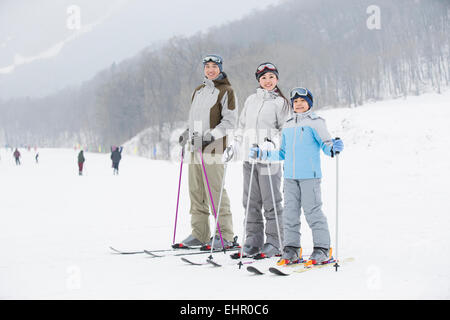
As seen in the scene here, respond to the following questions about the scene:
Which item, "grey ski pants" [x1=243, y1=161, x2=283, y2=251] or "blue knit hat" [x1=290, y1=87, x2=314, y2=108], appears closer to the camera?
"blue knit hat" [x1=290, y1=87, x2=314, y2=108]

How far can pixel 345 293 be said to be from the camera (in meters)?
2.88

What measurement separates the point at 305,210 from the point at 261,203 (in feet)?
2.13

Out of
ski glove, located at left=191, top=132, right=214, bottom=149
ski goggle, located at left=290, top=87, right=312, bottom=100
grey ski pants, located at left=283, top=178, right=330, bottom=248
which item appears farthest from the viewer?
ski glove, located at left=191, top=132, right=214, bottom=149

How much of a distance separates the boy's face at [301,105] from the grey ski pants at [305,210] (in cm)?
64

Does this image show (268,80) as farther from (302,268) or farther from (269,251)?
(302,268)

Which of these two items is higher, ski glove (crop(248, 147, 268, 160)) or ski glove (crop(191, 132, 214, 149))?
ski glove (crop(191, 132, 214, 149))

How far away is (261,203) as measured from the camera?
4383 mm

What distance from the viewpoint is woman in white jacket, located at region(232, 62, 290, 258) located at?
13.9 feet

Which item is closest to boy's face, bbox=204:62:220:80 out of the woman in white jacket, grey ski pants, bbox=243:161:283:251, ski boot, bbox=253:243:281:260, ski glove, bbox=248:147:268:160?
the woman in white jacket

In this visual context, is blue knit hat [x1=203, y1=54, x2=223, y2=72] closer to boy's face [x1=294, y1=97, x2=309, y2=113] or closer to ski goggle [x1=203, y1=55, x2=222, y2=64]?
ski goggle [x1=203, y1=55, x2=222, y2=64]

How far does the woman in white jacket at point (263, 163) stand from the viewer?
167 inches

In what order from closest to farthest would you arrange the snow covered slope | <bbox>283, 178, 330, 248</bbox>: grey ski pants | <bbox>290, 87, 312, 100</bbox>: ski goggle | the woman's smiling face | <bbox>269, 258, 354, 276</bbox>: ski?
the snow covered slope → <bbox>269, 258, 354, 276</bbox>: ski → <bbox>283, 178, 330, 248</bbox>: grey ski pants → <bbox>290, 87, 312, 100</bbox>: ski goggle → the woman's smiling face
